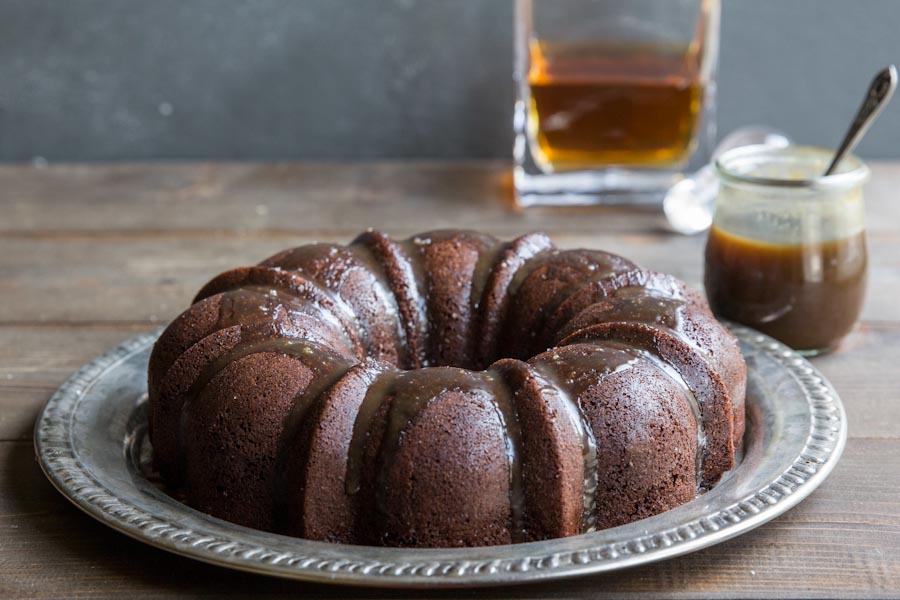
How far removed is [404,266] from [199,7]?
150 cm

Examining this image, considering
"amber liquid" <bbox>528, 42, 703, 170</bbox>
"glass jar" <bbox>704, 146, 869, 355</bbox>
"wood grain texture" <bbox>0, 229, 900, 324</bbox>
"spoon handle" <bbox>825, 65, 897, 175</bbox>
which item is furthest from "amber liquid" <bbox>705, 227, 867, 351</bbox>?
"amber liquid" <bbox>528, 42, 703, 170</bbox>

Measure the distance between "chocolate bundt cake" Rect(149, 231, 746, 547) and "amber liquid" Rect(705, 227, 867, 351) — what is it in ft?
0.92

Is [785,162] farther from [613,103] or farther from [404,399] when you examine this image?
[404,399]

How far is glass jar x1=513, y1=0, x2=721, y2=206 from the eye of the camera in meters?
2.22

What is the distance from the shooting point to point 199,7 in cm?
259

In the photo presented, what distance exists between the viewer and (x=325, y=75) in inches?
104

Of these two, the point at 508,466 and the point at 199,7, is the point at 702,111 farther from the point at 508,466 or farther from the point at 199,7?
the point at 508,466

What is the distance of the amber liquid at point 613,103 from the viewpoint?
2.21 meters

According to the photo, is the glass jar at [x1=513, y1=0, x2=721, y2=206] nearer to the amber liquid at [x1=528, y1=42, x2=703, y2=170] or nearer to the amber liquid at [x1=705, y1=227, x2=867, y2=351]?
Result: the amber liquid at [x1=528, y1=42, x2=703, y2=170]

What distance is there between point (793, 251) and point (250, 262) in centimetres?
96

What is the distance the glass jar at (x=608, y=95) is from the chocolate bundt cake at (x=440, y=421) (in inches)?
40.4

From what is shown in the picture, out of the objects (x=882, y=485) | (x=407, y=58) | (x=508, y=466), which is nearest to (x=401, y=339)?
(x=508, y=466)

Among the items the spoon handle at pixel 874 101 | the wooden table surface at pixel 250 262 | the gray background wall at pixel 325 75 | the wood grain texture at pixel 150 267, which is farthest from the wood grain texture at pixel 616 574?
the gray background wall at pixel 325 75

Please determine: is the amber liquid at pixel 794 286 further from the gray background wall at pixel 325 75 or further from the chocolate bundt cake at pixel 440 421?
the gray background wall at pixel 325 75
